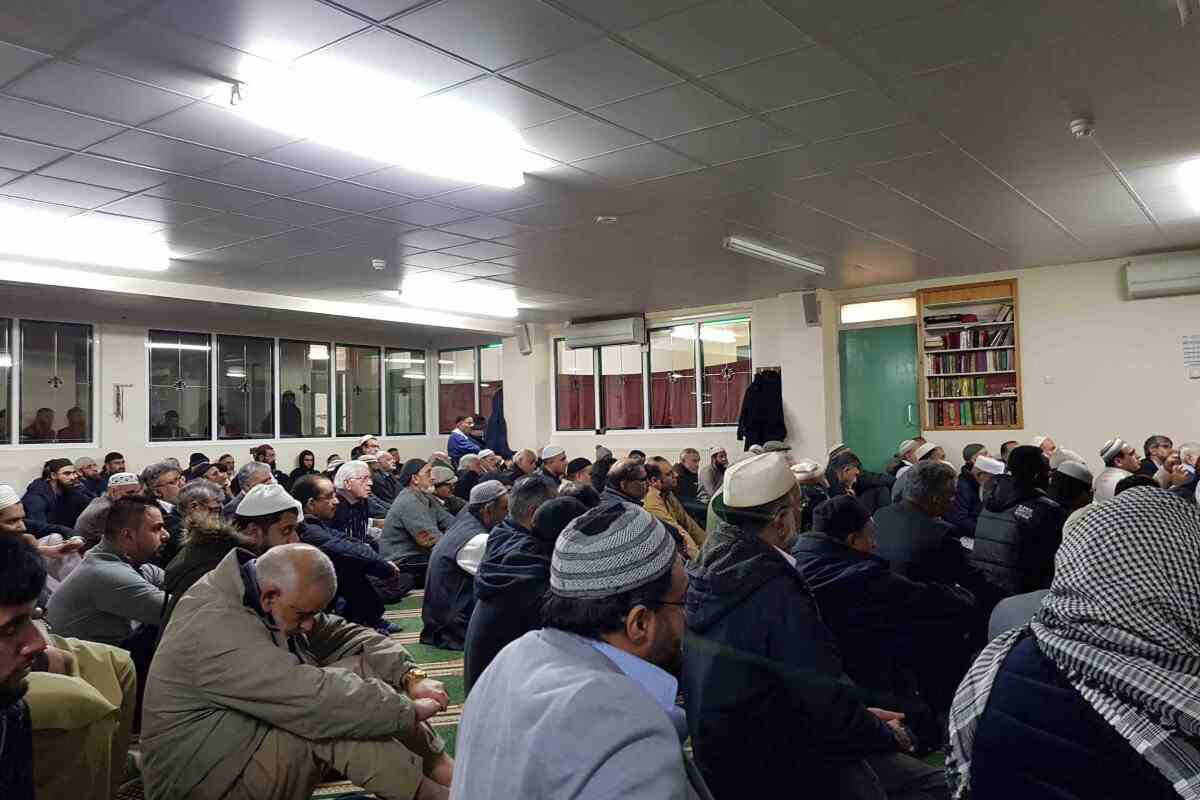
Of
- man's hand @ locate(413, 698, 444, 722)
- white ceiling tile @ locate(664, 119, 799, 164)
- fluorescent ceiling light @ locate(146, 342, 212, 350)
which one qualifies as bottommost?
man's hand @ locate(413, 698, 444, 722)

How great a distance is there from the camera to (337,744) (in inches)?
98.0

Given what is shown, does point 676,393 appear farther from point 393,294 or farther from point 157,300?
point 157,300

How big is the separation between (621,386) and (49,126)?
8.41 m

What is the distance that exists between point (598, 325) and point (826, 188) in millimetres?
6024

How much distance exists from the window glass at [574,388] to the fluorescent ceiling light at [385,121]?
23.3 feet

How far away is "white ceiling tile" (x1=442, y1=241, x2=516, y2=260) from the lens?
7125mm

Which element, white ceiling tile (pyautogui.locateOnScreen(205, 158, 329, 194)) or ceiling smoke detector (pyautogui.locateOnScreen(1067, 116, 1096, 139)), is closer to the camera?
ceiling smoke detector (pyautogui.locateOnScreen(1067, 116, 1096, 139))

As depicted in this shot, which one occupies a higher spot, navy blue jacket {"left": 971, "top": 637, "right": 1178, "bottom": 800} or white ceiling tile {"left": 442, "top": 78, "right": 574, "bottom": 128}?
white ceiling tile {"left": 442, "top": 78, "right": 574, "bottom": 128}

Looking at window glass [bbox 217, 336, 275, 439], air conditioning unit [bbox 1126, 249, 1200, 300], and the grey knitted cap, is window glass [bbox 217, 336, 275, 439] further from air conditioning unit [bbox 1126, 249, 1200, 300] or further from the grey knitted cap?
the grey knitted cap

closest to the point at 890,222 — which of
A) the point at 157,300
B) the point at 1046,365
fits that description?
the point at 1046,365

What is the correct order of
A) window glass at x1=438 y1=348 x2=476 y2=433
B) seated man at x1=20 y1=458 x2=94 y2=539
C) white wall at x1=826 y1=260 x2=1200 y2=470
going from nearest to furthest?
seated man at x1=20 y1=458 x2=94 y2=539, white wall at x1=826 y1=260 x2=1200 y2=470, window glass at x1=438 y1=348 x2=476 y2=433

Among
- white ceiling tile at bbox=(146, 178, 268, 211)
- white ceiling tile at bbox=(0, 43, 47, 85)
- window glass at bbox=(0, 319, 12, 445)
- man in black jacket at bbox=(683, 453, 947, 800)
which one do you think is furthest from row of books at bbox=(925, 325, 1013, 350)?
window glass at bbox=(0, 319, 12, 445)

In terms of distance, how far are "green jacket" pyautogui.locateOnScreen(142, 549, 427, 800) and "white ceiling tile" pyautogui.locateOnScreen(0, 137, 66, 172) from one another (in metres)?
3.52

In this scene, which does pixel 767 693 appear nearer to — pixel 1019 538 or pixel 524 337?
pixel 1019 538
